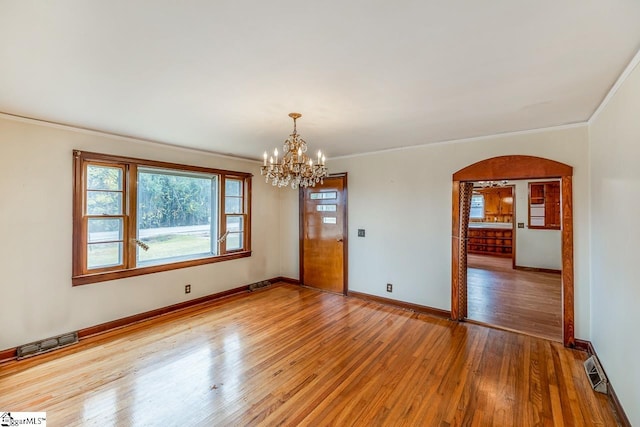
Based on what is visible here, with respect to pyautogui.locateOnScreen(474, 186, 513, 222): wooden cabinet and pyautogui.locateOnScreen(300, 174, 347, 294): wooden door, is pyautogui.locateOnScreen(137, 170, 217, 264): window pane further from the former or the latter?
pyautogui.locateOnScreen(474, 186, 513, 222): wooden cabinet

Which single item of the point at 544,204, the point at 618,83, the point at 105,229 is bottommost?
the point at 105,229

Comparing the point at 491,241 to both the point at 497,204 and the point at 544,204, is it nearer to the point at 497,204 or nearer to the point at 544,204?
the point at 497,204

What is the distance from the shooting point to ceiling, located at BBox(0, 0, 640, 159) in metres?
1.36

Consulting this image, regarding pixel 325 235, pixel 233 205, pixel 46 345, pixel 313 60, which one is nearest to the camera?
pixel 313 60

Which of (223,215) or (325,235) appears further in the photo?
(325,235)

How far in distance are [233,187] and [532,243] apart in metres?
7.12

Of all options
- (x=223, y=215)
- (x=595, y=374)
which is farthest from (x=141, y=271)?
(x=595, y=374)

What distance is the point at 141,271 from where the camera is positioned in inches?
147

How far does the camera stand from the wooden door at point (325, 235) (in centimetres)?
492

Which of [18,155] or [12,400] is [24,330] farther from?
[18,155]

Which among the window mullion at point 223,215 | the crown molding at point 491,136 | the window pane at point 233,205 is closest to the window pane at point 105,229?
the window mullion at point 223,215

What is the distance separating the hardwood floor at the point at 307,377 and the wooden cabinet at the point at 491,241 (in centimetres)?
624

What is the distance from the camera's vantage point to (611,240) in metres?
2.29

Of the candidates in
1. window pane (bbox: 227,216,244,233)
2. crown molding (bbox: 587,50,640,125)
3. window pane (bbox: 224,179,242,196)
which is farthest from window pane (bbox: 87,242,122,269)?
crown molding (bbox: 587,50,640,125)
